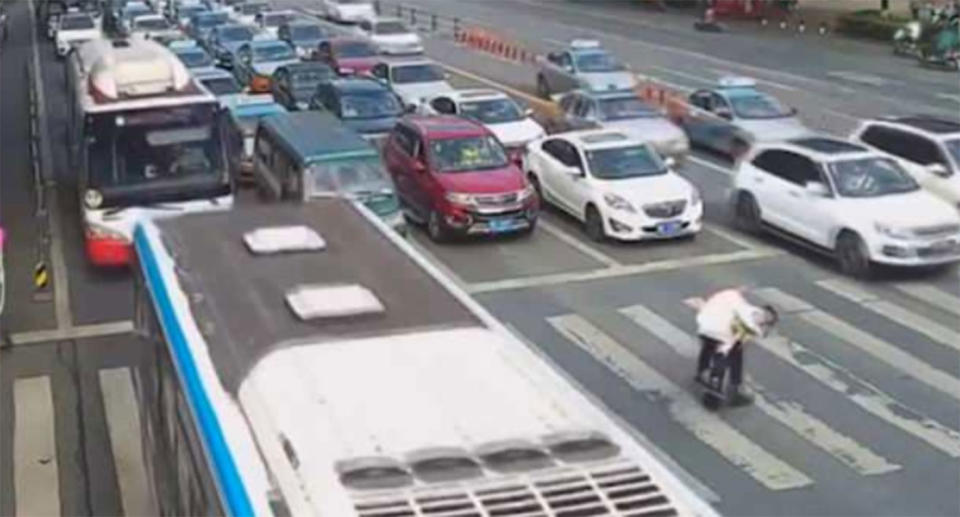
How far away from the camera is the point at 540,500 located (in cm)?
589

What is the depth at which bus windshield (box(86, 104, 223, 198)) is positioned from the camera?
787 inches

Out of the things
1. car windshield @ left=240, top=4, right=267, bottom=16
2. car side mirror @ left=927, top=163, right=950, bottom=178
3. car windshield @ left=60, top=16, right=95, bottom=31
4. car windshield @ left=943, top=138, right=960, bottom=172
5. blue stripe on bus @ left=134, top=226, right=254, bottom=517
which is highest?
blue stripe on bus @ left=134, top=226, right=254, bottom=517

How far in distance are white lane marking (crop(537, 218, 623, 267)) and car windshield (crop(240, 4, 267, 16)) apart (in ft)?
115

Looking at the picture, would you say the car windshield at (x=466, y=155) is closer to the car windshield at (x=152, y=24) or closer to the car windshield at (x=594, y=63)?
the car windshield at (x=594, y=63)

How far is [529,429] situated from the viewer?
21.5ft

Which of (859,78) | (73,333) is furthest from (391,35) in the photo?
(73,333)

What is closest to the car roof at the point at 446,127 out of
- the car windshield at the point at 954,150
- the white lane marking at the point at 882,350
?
the white lane marking at the point at 882,350

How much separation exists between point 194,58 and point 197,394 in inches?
1224

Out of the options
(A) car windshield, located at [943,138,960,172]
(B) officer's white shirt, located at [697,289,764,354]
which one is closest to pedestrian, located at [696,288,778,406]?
(B) officer's white shirt, located at [697,289,764,354]

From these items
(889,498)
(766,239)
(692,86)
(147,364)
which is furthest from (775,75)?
(147,364)

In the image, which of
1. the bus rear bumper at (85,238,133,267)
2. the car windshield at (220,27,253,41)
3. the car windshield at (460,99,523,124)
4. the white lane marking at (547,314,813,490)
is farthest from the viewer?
the car windshield at (220,27,253,41)

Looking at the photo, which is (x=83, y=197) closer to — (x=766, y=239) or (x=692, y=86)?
(x=766, y=239)

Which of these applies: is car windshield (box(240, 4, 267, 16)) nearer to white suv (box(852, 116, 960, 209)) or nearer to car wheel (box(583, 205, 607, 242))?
car wheel (box(583, 205, 607, 242))

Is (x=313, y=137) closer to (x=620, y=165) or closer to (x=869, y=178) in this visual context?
(x=620, y=165)
